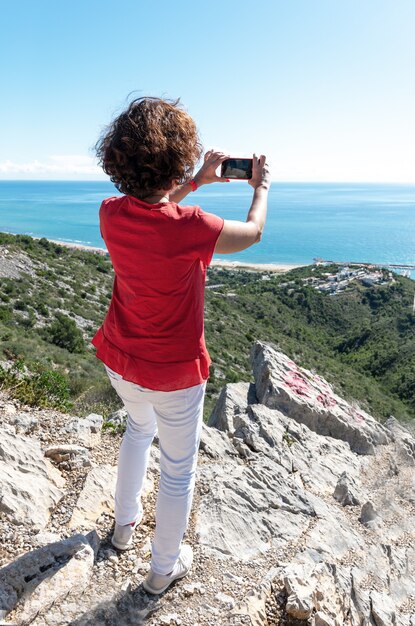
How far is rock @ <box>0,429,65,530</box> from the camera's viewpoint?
2963mm

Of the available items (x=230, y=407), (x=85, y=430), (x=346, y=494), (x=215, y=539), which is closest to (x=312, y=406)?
(x=230, y=407)

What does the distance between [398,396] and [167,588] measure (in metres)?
26.7

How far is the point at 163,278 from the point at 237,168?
2.47 ft

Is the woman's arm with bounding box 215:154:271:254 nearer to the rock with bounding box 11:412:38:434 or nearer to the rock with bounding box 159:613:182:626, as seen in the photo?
the rock with bounding box 159:613:182:626

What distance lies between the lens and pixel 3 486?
308cm

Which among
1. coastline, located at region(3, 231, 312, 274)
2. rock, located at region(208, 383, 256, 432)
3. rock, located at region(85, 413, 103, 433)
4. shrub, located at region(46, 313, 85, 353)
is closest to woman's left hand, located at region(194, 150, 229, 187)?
rock, located at region(85, 413, 103, 433)

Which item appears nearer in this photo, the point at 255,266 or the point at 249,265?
the point at 255,266

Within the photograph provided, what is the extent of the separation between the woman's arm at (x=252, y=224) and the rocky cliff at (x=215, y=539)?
1.96 meters

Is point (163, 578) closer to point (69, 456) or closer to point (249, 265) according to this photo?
point (69, 456)

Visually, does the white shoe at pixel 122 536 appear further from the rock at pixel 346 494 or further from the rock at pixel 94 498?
the rock at pixel 346 494

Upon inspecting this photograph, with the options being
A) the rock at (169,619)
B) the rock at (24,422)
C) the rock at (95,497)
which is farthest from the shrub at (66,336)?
the rock at (169,619)

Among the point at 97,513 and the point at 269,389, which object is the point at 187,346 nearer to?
the point at 97,513

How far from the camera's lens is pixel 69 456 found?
382cm

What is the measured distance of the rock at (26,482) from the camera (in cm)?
296
